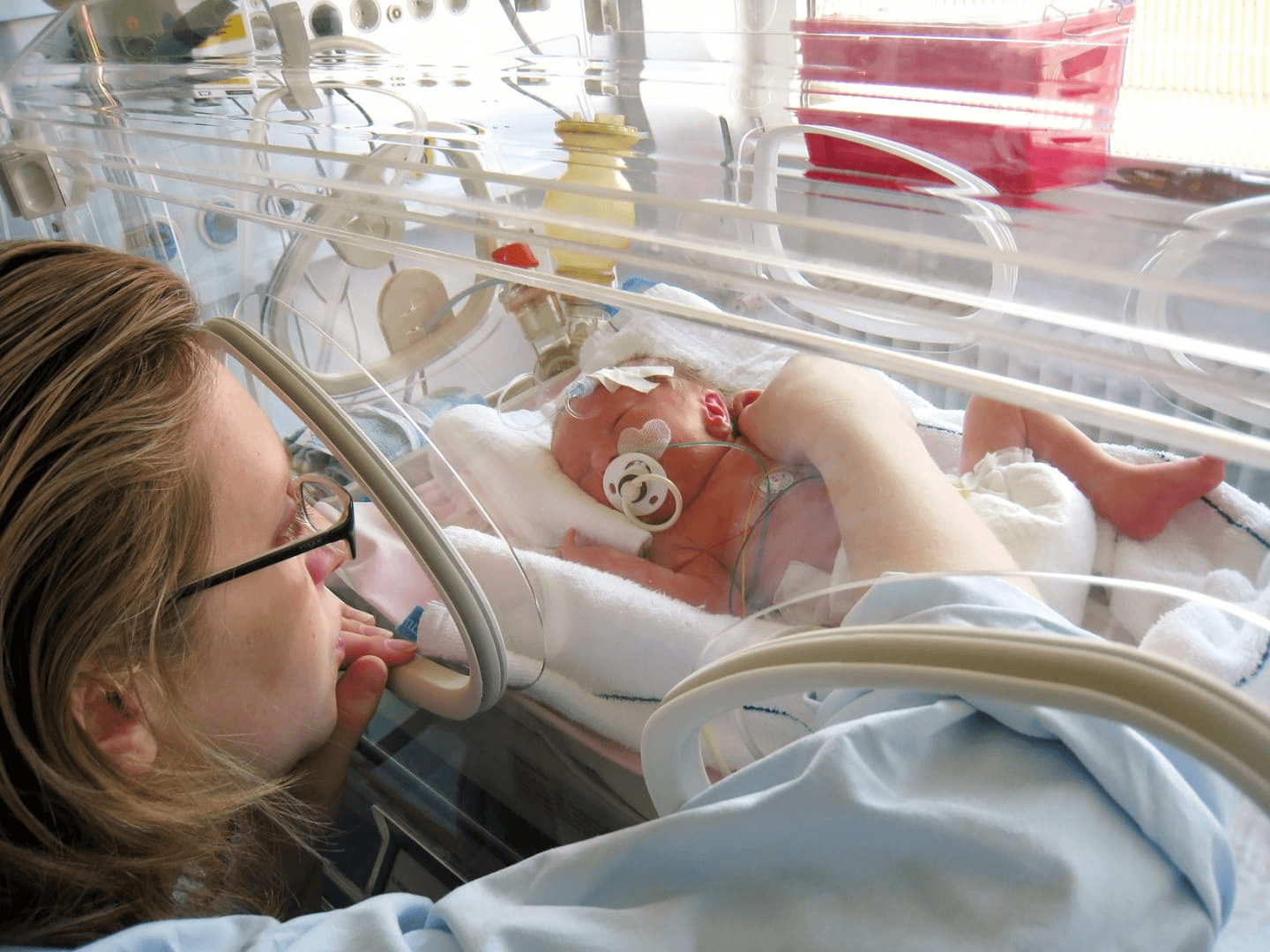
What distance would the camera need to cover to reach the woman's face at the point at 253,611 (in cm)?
68

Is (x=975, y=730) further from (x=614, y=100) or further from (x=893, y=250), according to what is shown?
(x=614, y=100)

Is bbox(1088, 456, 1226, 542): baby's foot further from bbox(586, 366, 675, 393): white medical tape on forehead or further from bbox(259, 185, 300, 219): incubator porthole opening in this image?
bbox(259, 185, 300, 219): incubator porthole opening

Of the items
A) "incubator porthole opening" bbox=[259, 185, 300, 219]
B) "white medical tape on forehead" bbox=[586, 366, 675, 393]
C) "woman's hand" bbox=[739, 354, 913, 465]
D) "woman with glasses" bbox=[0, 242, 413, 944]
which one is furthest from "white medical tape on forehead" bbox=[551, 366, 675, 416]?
"incubator porthole opening" bbox=[259, 185, 300, 219]

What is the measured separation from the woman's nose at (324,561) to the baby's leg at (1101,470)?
0.51m

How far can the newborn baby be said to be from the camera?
1.88 ft

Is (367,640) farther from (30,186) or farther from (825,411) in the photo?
(30,186)

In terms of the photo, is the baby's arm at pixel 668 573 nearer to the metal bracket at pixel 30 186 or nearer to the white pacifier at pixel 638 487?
the white pacifier at pixel 638 487

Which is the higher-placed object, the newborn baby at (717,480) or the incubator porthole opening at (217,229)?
the incubator porthole opening at (217,229)

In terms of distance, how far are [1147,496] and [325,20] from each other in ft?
3.71

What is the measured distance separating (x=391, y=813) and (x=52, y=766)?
39 centimetres

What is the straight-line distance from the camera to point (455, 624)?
76 centimetres

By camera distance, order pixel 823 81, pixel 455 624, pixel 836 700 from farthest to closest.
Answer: pixel 823 81
pixel 455 624
pixel 836 700

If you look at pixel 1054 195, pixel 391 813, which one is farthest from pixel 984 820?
pixel 391 813

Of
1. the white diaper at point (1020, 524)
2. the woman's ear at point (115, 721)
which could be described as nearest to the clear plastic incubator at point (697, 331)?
the white diaper at point (1020, 524)
